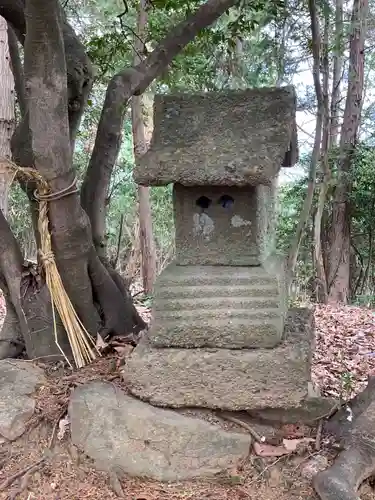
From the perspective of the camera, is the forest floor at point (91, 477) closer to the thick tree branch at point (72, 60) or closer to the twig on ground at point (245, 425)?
the twig on ground at point (245, 425)

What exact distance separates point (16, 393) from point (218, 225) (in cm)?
130

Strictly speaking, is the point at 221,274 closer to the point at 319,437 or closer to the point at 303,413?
the point at 303,413

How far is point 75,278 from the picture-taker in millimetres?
3053

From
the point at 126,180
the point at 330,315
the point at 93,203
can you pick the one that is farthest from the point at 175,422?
the point at 126,180

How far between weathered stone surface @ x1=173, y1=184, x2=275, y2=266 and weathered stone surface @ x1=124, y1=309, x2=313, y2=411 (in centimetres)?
44

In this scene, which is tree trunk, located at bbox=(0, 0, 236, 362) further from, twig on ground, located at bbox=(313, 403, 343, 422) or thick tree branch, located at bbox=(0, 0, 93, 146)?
twig on ground, located at bbox=(313, 403, 343, 422)

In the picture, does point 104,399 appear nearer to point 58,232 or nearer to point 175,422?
point 175,422

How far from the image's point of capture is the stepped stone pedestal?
242 centimetres

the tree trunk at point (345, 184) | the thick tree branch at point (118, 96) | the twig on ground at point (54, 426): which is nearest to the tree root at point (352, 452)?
the twig on ground at point (54, 426)

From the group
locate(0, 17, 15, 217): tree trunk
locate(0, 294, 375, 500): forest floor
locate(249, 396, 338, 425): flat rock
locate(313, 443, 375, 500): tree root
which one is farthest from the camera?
locate(0, 17, 15, 217): tree trunk

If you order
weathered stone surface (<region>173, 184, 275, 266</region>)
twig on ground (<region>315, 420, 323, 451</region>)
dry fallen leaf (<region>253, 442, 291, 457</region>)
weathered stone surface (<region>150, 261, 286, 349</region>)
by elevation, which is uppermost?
weathered stone surface (<region>173, 184, 275, 266</region>)

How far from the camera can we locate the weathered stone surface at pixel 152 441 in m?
2.46

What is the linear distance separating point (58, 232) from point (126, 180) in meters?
6.63

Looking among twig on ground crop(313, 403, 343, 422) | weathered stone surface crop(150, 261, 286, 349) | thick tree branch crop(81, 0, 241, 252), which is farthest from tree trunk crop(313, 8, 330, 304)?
twig on ground crop(313, 403, 343, 422)
